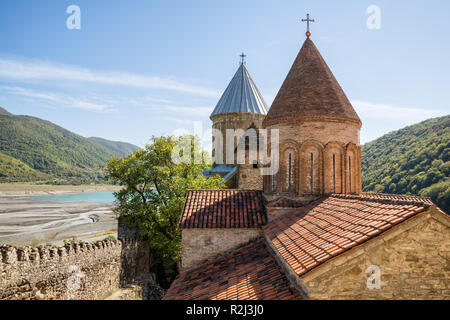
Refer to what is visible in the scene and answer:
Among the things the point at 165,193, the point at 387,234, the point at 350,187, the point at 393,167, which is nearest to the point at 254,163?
the point at 165,193

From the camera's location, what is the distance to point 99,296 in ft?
38.4

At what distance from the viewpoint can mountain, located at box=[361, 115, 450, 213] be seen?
89.6 feet

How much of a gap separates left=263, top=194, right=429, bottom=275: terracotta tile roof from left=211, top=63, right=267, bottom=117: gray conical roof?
1495 cm

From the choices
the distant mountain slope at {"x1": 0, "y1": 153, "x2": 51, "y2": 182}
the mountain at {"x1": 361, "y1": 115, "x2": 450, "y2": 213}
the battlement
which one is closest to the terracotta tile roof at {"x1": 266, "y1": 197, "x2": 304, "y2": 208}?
the battlement

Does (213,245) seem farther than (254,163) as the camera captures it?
No

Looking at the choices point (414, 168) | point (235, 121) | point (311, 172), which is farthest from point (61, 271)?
point (414, 168)

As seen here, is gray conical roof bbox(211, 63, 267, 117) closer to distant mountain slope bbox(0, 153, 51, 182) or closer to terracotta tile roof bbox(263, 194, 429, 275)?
terracotta tile roof bbox(263, 194, 429, 275)

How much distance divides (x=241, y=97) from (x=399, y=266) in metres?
18.8

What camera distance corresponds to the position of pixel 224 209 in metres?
9.43

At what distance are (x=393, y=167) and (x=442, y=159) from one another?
437 cm

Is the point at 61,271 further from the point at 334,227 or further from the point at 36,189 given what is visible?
the point at 36,189

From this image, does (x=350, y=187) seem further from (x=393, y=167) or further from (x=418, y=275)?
(x=393, y=167)

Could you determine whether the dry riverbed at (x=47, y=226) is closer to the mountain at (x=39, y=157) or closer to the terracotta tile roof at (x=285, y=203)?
the mountain at (x=39, y=157)

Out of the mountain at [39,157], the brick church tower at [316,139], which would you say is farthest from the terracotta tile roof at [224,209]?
the mountain at [39,157]
